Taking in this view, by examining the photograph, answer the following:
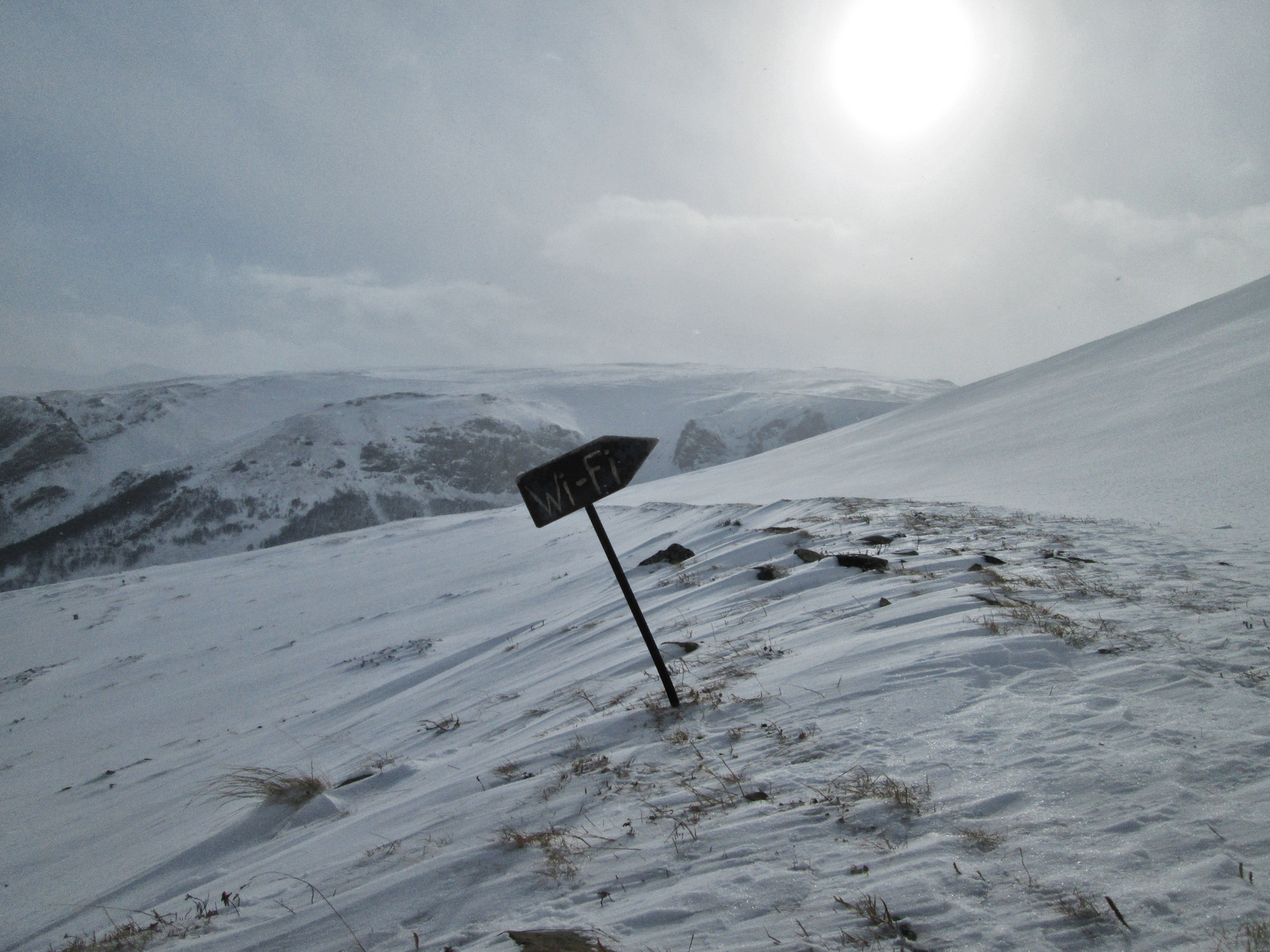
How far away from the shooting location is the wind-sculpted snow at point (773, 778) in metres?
1.59

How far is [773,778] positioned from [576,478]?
6.21ft

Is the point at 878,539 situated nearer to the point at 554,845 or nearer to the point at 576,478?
the point at 576,478

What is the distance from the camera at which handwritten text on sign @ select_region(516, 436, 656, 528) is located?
3428mm

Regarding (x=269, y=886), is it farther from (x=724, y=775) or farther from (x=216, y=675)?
(x=216, y=675)

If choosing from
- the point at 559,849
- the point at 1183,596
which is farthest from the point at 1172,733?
the point at 559,849

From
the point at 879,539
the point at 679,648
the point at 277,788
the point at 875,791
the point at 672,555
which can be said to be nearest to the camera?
the point at 875,791

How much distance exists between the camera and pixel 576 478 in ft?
11.3

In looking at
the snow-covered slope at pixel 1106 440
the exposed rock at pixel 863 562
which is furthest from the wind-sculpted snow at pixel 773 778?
the snow-covered slope at pixel 1106 440

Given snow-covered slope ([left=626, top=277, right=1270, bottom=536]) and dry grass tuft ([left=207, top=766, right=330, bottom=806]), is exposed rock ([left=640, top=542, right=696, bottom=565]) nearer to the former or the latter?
snow-covered slope ([left=626, top=277, right=1270, bottom=536])

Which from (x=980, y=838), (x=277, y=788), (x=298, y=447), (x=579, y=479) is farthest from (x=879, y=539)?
(x=298, y=447)

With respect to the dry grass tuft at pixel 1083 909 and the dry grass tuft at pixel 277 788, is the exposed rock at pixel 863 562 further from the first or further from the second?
the dry grass tuft at pixel 277 788

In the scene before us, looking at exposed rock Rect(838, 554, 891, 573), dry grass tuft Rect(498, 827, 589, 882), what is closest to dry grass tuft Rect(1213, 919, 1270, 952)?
dry grass tuft Rect(498, 827, 589, 882)

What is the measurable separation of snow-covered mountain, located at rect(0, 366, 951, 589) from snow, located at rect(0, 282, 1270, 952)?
64.7 m

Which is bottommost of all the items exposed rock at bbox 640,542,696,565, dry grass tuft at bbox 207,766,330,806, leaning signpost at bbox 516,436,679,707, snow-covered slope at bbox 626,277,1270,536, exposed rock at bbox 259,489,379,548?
snow-covered slope at bbox 626,277,1270,536
